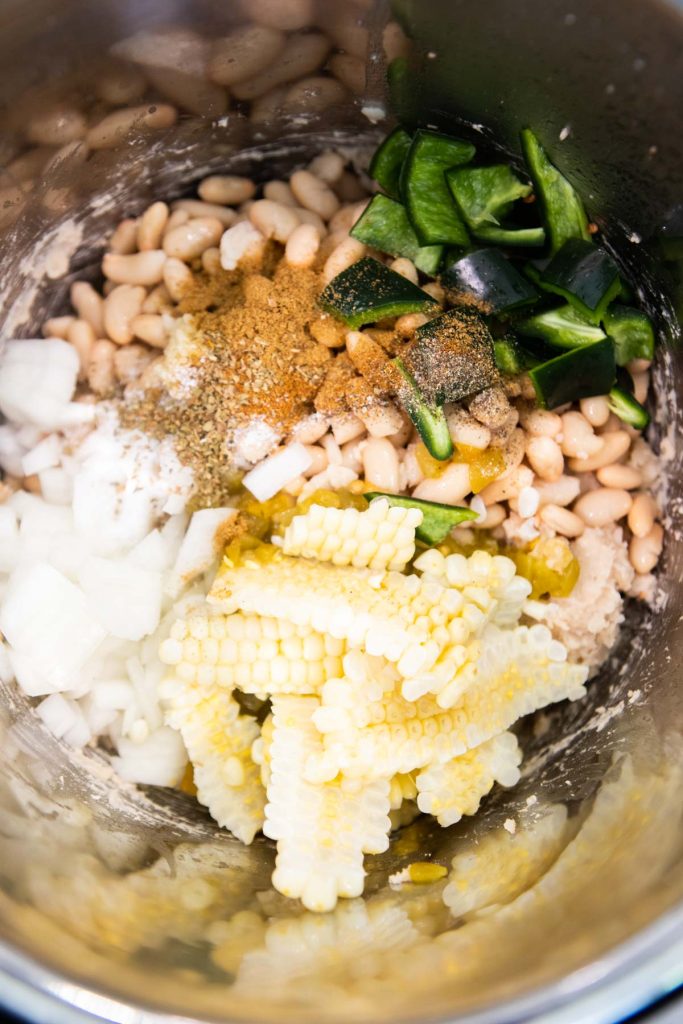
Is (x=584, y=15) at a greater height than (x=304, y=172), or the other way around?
(x=584, y=15)

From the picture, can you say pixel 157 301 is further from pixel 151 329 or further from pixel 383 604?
pixel 383 604

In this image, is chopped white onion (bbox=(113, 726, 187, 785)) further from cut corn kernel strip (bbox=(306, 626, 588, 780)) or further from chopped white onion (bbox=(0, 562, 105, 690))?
cut corn kernel strip (bbox=(306, 626, 588, 780))

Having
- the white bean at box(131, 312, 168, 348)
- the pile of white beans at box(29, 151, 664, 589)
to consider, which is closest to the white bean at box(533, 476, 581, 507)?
the pile of white beans at box(29, 151, 664, 589)

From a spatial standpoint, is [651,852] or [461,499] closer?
[651,852]

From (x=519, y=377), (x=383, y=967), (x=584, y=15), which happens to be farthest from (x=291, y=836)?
(x=584, y=15)

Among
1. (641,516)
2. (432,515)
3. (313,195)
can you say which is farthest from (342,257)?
(641,516)

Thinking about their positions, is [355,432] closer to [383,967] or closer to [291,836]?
[291,836]

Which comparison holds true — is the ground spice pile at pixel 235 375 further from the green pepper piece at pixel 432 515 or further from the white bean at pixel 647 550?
the white bean at pixel 647 550
